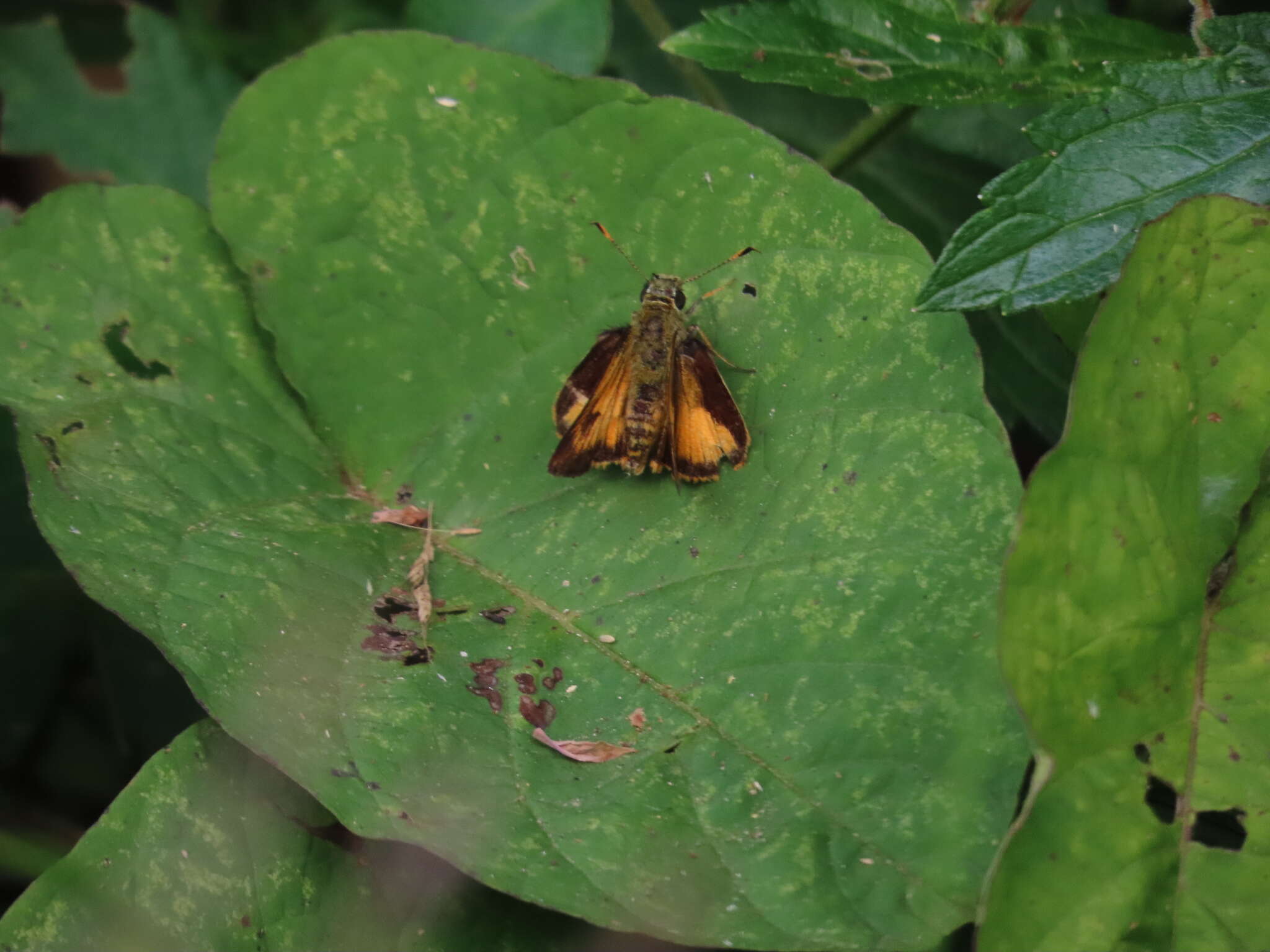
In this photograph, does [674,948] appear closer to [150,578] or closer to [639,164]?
[150,578]

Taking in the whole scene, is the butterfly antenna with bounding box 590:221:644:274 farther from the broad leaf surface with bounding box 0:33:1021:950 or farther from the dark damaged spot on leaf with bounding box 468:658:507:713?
the dark damaged spot on leaf with bounding box 468:658:507:713

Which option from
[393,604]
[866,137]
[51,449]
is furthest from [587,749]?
[866,137]

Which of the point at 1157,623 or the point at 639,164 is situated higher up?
the point at 639,164

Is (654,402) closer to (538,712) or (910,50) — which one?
(538,712)

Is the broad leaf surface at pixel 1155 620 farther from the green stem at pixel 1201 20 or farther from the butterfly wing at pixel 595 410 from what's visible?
the butterfly wing at pixel 595 410

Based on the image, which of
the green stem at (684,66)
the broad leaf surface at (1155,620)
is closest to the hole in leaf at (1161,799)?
the broad leaf surface at (1155,620)

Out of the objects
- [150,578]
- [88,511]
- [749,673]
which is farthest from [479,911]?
[88,511]
